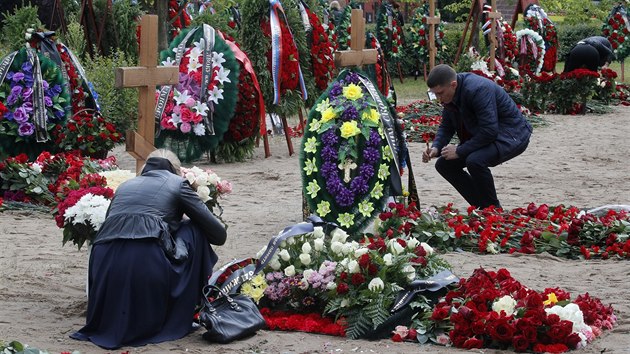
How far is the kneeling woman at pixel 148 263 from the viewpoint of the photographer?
6383mm

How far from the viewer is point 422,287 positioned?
6.66 metres

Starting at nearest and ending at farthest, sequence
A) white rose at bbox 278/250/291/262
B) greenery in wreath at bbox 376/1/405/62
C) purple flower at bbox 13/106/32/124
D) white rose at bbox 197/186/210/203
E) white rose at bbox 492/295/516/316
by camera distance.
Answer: white rose at bbox 492/295/516/316 < white rose at bbox 278/250/291/262 < white rose at bbox 197/186/210/203 < purple flower at bbox 13/106/32/124 < greenery in wreath at bbox 376/1/405/62

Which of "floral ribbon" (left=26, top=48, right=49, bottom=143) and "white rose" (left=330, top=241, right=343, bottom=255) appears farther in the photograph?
"floral ribbon" (left=26, top=48, right=49, bottom=143)

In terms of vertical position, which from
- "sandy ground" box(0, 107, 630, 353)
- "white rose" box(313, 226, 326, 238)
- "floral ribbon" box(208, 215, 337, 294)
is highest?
"white rose" box(313, 226, 326, 238)

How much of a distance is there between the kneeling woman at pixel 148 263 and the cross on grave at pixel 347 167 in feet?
8.27

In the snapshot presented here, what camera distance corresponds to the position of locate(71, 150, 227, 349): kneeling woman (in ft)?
20.9

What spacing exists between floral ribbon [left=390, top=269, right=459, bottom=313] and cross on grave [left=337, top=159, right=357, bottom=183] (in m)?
2.38

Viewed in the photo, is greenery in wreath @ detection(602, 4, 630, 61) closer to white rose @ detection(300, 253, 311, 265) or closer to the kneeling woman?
white rose @ detection(300, 253, 311, 265)

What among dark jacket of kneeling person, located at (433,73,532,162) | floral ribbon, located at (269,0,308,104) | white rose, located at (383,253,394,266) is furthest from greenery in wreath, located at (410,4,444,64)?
white rose, located at (383,253,394,266)

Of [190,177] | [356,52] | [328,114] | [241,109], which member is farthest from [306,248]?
[241,109]

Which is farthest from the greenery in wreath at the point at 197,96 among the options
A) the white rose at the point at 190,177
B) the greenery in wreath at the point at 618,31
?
the greenery in wreath at the point at 618,31

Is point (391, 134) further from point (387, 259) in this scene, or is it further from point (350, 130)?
point (387, 259)

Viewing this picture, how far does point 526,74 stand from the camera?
72.1 ft

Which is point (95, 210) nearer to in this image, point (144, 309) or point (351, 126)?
point (144, 309)
